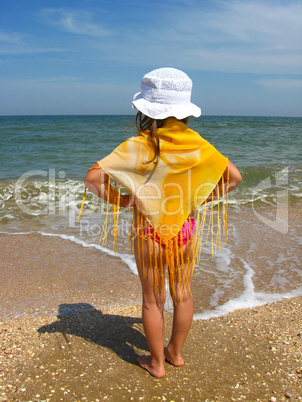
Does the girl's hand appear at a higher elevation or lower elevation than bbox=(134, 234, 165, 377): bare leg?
higher

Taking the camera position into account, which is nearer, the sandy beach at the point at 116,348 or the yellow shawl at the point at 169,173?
the yellow shawl at the point at 169,173

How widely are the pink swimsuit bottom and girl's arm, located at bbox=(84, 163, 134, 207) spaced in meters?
0.18

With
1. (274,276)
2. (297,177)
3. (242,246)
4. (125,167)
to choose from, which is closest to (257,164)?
(297,177)

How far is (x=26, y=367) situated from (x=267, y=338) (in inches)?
61.1

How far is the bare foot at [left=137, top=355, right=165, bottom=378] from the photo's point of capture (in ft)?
7.15

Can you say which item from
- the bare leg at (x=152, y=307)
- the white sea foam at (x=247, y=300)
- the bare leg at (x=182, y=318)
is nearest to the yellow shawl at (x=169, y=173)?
the bare leg at (x=152, y=307)

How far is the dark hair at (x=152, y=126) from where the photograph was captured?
187cm

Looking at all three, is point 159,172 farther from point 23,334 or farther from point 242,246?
point 242,246

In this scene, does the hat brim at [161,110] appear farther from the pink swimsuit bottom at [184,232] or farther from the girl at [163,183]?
the pink swimsuit bottom at [184,232]

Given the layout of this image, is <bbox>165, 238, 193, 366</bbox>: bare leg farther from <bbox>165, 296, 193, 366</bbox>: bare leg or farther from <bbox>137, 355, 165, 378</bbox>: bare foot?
<bbox>137, 355, 165, 378</bbox>: bare foot

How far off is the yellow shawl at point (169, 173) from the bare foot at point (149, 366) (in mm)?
584

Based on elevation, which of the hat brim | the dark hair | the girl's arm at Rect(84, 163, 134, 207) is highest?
the hat brim

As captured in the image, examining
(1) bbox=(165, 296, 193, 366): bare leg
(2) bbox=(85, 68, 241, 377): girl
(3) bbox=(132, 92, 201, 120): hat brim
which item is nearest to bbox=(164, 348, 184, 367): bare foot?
(1) bbox=(165, 296, 193, 366): bare leg

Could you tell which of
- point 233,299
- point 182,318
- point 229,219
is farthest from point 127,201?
point 229,219
